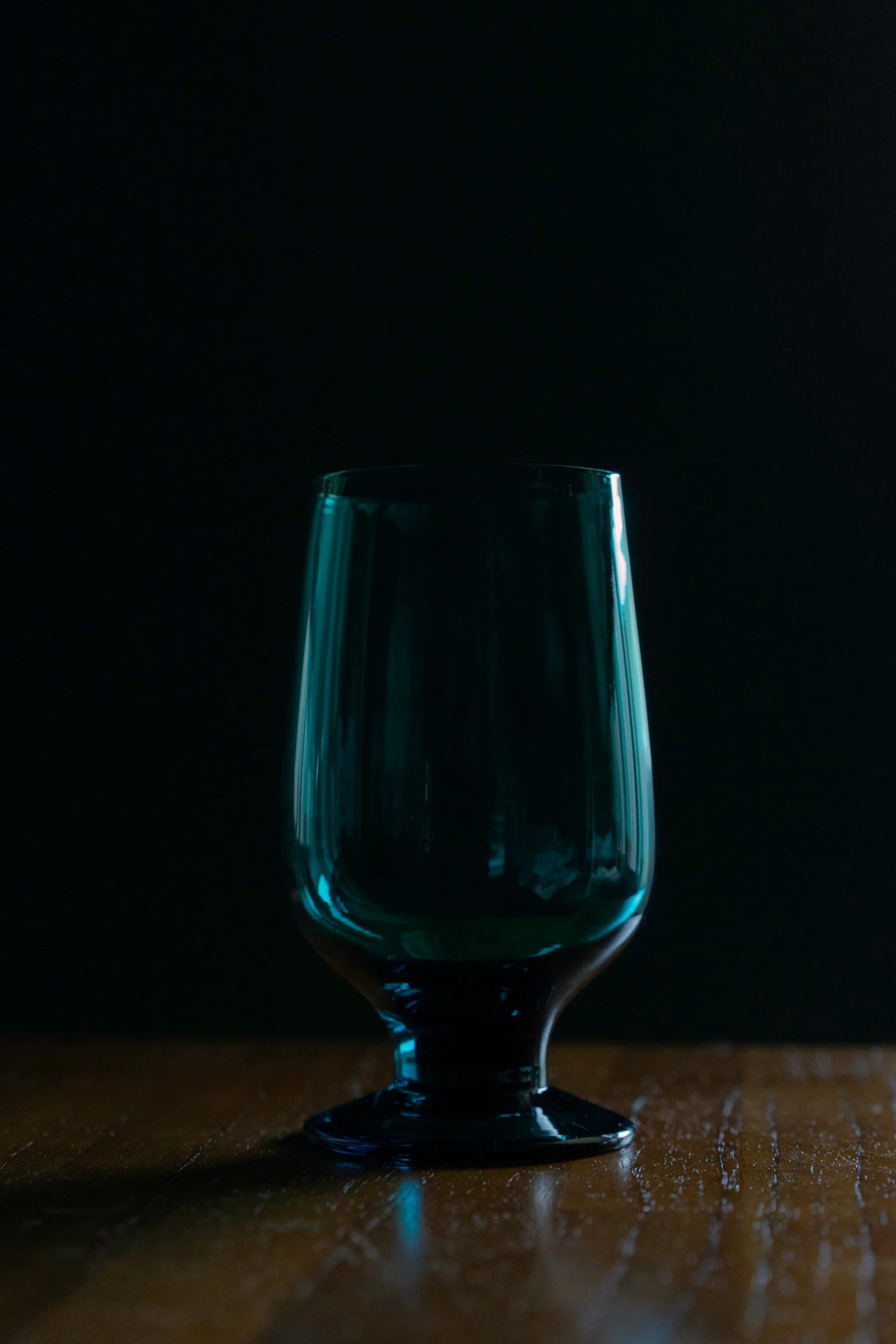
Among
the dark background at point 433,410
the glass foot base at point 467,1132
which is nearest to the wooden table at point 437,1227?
the glass foot base at point 467,1132

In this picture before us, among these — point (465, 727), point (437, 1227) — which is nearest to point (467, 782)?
point (465, 727)

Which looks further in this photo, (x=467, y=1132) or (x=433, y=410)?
(x=433, y=410)

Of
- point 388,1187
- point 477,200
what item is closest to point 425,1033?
point 388,1187

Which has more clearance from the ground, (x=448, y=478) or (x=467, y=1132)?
(x=448, y=478)

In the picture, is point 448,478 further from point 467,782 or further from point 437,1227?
point 437,1227

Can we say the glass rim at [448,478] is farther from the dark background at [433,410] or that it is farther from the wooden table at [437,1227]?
the dark background at [433,410]
